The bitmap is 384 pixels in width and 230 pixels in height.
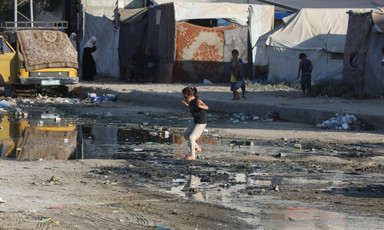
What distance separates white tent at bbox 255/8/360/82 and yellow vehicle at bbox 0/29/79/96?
24.0ft

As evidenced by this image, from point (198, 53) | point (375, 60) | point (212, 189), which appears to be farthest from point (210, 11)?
point (212, 189)

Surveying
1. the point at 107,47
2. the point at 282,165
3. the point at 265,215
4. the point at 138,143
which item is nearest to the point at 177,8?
the point at 107,47

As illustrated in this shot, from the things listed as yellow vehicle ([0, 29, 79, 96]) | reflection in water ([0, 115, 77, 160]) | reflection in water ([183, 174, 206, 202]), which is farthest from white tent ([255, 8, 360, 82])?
reflection in water ([183, 174, 206, 202])

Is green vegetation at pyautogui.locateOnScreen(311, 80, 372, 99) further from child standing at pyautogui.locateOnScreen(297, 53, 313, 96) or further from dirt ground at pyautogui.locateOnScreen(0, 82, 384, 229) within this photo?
dirt ground at pyautogui.locateOnScreen(0, 82, 384, 229)

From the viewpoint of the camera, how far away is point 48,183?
726 centimetres

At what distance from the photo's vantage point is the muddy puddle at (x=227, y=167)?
612 cm

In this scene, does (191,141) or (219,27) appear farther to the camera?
(219,27)

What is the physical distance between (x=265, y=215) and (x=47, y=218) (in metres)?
1.85

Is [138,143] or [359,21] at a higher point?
[359,21]

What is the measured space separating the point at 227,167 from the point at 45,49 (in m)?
13.2

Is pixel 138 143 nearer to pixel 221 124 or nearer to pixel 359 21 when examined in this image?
pixel 221 124

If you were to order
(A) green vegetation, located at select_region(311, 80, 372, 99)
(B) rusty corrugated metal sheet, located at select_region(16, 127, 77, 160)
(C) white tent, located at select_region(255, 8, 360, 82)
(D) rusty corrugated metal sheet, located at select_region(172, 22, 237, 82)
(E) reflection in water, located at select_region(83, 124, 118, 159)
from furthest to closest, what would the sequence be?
(D) rusty corrugated metal sheet, located at select_region(172, 22, 237, 82) < (C) white tent, located at select_region(255, 8, 360, 82) < (A) green vegetation, located at select_region(311, 80, 372, 99) < (E) reflection in water, located at select_region(83, 124, 118, 159) < (B) rusty corrugated metal sheet, located at select_region(16, 127, 77, 160)

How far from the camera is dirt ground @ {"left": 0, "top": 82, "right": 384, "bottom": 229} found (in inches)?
220

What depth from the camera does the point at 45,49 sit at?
67.8ft
